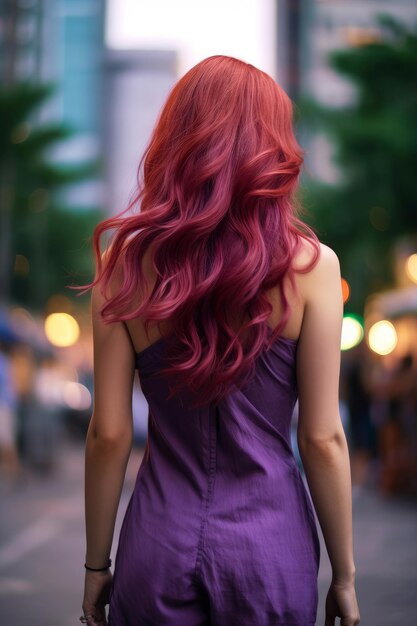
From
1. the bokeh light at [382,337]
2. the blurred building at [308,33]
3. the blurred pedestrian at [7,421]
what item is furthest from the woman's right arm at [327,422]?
the blurred building at [308,33]

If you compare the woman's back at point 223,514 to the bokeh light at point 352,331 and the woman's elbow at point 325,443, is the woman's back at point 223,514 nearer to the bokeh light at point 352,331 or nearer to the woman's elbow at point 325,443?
the woman's elbow at point 325,443

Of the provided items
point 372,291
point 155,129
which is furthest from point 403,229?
point 155,129

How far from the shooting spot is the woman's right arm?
2242 mm

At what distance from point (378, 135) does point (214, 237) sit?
20127 mm

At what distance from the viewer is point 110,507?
2.36 meters

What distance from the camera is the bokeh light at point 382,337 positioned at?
60.4 feet

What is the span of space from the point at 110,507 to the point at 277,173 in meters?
0.78

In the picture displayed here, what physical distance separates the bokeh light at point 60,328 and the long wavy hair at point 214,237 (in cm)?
5657

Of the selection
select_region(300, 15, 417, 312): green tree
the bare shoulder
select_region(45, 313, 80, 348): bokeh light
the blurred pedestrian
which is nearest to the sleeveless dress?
the bare shoulder

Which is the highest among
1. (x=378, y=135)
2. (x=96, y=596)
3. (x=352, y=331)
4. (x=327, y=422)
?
(x=327, y=422)

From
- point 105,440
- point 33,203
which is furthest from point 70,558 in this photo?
point 33,203

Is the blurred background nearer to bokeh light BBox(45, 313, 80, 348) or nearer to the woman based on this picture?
the woman

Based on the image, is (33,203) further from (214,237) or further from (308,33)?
(308,33)

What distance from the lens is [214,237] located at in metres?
2.22
